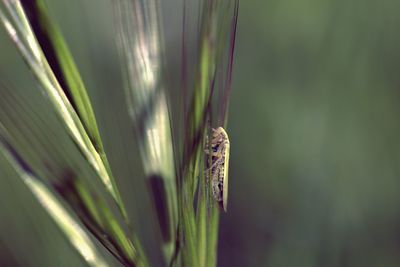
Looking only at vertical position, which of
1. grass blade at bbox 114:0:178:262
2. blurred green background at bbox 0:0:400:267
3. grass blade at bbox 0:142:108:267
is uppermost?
grass blade at bbox 114:0:178:262

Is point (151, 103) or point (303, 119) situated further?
point (303, 119)

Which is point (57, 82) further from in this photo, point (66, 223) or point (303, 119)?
point (303, 119)

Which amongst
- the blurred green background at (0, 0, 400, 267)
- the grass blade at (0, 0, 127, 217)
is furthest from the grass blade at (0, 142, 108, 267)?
the blurred green background at (0, 0, 400, 267)

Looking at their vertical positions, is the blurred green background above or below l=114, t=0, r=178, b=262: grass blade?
below

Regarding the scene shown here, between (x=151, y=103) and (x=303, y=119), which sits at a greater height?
(x=151, y=103)

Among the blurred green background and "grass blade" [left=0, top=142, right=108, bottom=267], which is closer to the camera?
"grass blade" [left=0, top=142, right=108, bottom=267]

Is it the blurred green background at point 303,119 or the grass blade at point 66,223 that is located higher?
the grass blade at point 66,223

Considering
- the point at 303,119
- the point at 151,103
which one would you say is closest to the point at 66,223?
the point at 151,103

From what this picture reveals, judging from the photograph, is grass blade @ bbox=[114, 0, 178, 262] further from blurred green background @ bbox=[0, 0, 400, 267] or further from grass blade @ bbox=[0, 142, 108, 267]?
blurred green background @ bbox=[0, 0, 400, 267]

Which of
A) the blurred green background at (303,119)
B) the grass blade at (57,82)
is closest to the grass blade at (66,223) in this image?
the grass blade at (57,82)

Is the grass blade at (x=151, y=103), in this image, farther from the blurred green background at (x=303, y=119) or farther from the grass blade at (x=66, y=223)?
the blurred green background at (x=303, y=119)
